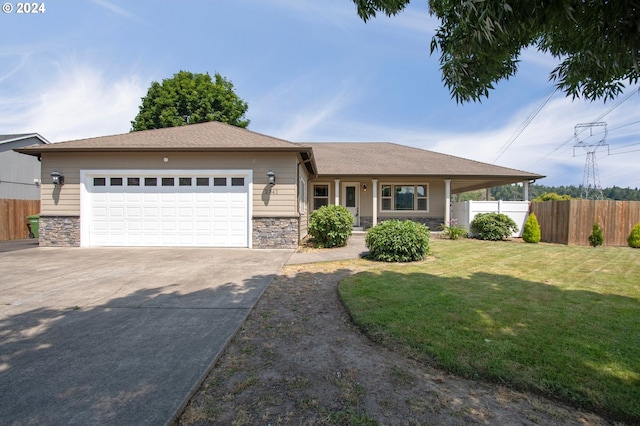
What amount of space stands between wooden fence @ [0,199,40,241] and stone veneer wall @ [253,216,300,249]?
39.5 ft

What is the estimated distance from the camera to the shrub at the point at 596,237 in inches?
417

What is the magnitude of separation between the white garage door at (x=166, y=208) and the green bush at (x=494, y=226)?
911 cm

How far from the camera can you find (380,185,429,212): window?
15.4 m

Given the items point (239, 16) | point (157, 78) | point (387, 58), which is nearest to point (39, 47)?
point (239, 16)

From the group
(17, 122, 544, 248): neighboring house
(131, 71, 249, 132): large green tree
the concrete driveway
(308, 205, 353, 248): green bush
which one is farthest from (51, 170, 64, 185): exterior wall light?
(131, 71, 249, 132): large green tree

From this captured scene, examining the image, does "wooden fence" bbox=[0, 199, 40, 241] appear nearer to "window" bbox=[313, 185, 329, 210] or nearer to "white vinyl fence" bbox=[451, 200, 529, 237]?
"window" bbox=[313, 185, 329, 210]

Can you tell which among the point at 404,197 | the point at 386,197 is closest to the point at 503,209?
the point at 404,197

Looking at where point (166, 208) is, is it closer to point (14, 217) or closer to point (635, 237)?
point (14, 217)

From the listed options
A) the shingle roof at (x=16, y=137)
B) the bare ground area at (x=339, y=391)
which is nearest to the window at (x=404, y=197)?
the bare ground area at (x=339, y=391)

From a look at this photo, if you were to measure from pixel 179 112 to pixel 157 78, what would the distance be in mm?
3100

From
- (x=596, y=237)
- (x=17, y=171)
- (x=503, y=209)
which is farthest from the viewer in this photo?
(x=17, y=171)

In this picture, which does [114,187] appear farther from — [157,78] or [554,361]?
[157,78]

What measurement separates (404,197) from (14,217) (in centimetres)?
1802

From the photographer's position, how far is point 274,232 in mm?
9734
